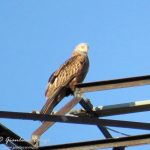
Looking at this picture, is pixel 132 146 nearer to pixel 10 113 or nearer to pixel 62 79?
pixel 10 113

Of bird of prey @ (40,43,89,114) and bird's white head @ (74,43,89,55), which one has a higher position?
bird's white head @ (74,43,89,55)

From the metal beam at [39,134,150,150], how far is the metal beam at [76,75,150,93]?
0.92 metres

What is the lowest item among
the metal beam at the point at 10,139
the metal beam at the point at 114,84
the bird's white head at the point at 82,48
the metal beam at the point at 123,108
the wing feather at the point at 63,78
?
the metal beam at the point at 10,139

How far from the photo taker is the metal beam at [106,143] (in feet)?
25.1

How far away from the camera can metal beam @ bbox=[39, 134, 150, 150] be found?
25.1 feet

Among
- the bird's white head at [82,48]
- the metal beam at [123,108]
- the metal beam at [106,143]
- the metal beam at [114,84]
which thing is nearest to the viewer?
the metal beam at [106,143]

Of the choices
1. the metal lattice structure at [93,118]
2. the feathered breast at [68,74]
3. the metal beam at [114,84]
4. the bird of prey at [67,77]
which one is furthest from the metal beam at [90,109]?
the feathered breast at [68,74]

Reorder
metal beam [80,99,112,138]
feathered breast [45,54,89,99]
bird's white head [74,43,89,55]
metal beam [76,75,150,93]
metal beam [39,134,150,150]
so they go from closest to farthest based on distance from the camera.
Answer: metal beam [39,134,150,150] → metal beam [76,75,150,93] → metal beam [80,99,112,138] → feathered breast [45,54,89,99] → bird's white head [74,43,89,55]

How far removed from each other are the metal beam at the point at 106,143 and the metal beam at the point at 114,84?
92 cm

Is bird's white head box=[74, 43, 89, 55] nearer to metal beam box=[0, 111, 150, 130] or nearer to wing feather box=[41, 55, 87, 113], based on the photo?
wing feather box=[41, 55, 87, 113]

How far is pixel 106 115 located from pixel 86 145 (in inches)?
47.1

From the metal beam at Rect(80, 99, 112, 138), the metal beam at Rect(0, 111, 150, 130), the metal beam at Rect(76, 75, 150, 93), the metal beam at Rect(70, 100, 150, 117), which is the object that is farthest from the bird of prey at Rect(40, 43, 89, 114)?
the metal beam at Rect(0, 111, 150, 130)

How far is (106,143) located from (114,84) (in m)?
1.08

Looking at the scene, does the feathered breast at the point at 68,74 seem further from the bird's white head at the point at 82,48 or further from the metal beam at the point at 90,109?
the metal beam at the point at 90,109
